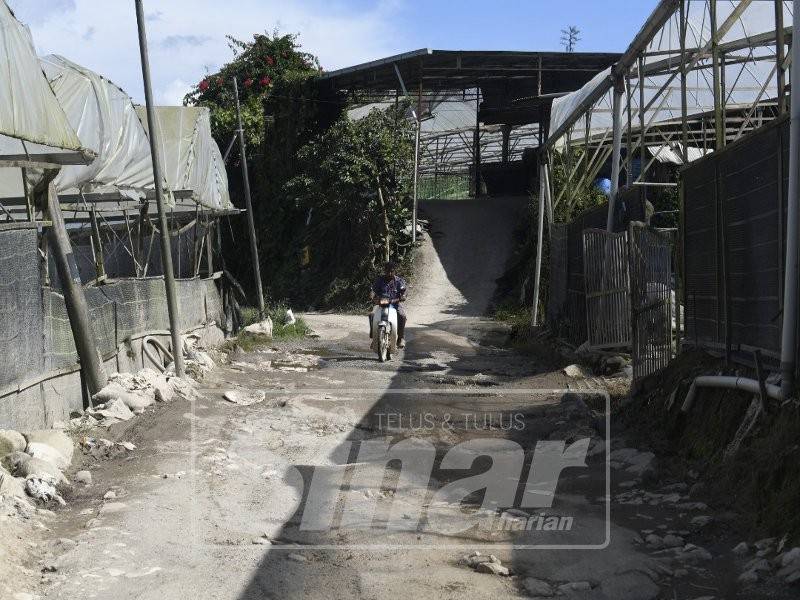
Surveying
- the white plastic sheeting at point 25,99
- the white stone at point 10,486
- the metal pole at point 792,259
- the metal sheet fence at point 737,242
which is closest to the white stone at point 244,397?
the white plastic sheeting at point 25,99

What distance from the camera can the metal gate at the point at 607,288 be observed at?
11688 mm

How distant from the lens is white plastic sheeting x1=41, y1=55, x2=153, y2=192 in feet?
44.0

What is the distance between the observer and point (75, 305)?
9.93m

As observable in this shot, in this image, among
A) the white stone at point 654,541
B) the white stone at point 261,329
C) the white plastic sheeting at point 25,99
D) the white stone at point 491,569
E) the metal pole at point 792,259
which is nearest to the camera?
the white stone at point 491,569

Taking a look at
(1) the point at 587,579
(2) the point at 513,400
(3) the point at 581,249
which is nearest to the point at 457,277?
(3) the point at 581,249

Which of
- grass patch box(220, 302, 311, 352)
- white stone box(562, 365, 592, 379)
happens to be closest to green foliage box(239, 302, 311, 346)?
grass patch box(220, 302, 311, 352)

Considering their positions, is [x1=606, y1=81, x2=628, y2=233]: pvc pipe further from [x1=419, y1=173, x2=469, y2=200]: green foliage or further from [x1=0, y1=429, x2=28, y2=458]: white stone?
[x1=419, y1=173, x2=469, y2=200]: green foliage

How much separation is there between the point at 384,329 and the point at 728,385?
8.95m

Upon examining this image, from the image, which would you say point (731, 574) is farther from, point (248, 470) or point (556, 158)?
point (556, 158)

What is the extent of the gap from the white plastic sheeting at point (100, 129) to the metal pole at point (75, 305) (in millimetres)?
2478

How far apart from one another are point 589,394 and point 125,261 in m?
16.8

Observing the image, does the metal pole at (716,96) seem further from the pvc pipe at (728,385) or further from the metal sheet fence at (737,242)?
the pvc pipe at (728,385)

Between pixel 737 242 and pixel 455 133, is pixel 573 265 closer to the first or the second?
pixel 737 242

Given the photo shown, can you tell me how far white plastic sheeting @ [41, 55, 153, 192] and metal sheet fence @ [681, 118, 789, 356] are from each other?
799cm
